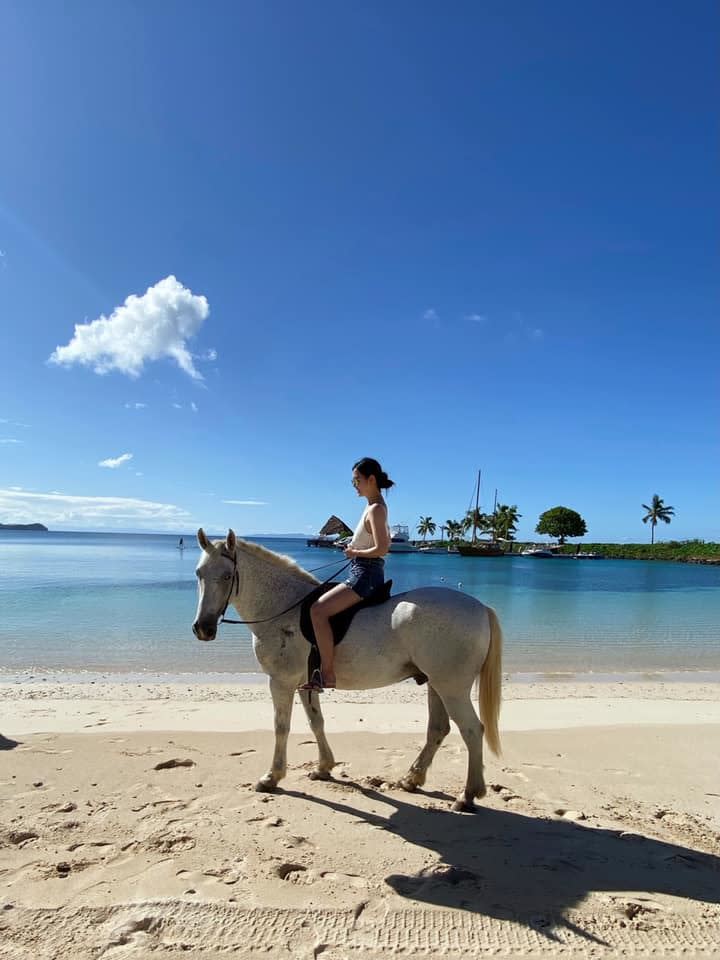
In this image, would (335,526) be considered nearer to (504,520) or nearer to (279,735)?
(279,735)

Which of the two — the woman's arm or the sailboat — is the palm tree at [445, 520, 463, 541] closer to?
the sailboat

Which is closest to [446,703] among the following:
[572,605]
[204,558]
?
[204,558]

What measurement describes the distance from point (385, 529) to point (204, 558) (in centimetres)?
138

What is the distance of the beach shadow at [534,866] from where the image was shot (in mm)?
2619

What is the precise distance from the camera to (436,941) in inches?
91.6

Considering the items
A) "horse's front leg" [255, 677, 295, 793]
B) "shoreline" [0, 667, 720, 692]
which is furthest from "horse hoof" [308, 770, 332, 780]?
"shoreline" [0, 667, 720, 692]

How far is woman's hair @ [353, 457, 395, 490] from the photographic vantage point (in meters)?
3.98

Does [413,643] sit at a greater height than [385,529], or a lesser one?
lesser

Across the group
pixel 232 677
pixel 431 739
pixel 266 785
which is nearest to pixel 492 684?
pixel 431 739

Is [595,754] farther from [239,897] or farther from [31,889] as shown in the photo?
[31,889]

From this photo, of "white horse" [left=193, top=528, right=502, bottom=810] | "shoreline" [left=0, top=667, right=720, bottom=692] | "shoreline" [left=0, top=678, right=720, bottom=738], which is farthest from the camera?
"shoreline" [left=0, top=667, right=720, bottom=692]

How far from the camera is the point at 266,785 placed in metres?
3.92

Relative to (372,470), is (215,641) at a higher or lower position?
lower

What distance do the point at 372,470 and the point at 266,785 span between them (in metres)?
2.48
